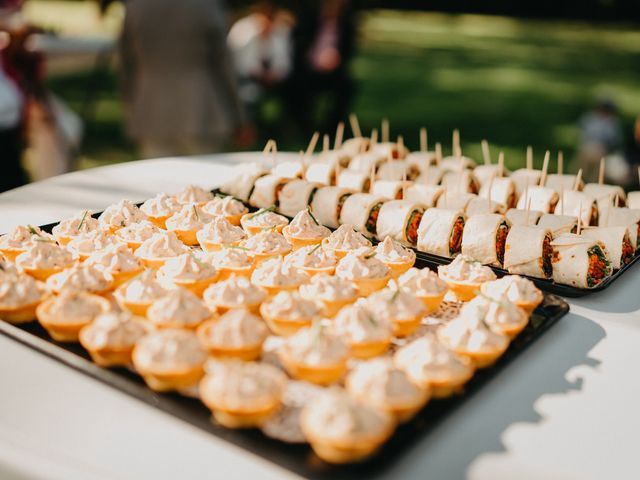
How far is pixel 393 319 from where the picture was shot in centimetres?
220

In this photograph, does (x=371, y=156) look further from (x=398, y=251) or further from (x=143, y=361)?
(x=143, y=361)

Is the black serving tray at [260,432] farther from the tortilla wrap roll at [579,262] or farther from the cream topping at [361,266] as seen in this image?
the cream topping at [361,266]

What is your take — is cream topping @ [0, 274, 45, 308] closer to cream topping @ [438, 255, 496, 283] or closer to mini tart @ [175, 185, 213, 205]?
mini tart @ [175, 185, 213, 205]

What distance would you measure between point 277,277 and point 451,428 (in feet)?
3.03

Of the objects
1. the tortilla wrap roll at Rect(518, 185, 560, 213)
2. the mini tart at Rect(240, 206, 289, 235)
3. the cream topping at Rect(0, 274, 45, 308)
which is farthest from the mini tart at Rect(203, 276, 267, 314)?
the tortilla wrap roll at Rect(518, 185, 560, 213)

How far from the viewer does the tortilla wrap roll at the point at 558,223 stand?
3.02 meters

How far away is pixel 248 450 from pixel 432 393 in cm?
53

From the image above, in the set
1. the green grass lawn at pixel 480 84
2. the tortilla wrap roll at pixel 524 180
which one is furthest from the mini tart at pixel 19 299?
the green grass lawn at pixel 480 84

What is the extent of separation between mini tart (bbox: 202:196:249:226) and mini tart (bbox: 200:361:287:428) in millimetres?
1616

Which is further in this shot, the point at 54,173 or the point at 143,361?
the point at 54,173

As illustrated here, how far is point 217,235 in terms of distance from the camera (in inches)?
117

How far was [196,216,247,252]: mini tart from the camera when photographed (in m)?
2.95

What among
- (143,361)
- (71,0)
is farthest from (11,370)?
(71,0)

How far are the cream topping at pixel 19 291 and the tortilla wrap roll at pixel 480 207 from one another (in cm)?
196
